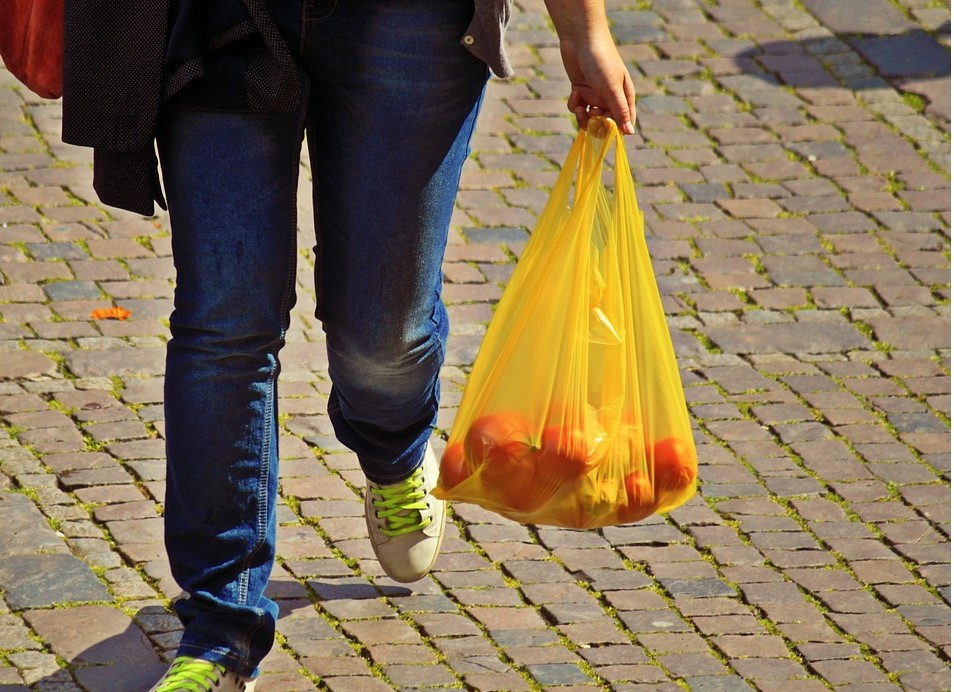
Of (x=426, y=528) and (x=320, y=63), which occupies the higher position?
(x=320, y=63)

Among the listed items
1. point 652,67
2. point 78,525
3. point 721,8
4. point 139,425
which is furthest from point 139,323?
point 721,8

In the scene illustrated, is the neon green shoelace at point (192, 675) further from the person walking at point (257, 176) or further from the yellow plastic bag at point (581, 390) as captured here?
the yellow plastic bag at point (581, 390)

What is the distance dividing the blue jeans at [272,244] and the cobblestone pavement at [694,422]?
14.3 inches

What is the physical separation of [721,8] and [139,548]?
4.45 metres

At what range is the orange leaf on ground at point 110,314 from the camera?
14.4 ft

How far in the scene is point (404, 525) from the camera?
127 inches

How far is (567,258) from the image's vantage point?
2.82 m

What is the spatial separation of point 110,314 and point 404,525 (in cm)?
154

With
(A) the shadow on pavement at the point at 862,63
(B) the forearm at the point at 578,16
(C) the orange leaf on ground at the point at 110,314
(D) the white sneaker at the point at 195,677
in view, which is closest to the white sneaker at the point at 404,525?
(D) the white sneaker at the point at 195,677

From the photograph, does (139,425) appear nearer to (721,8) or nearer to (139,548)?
(139,548)

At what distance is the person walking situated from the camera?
2541 mm

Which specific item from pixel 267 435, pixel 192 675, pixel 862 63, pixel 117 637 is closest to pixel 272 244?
pixel 267 435

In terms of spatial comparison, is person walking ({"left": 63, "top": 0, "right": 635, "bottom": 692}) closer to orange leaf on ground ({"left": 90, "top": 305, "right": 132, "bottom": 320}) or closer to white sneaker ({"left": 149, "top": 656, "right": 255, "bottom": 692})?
white sneaker ({"left": 149, "top": 656, "right": 255, "bottom": 692})

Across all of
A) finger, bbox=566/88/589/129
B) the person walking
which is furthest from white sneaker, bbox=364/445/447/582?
finger, bbox=566/88/589/129
